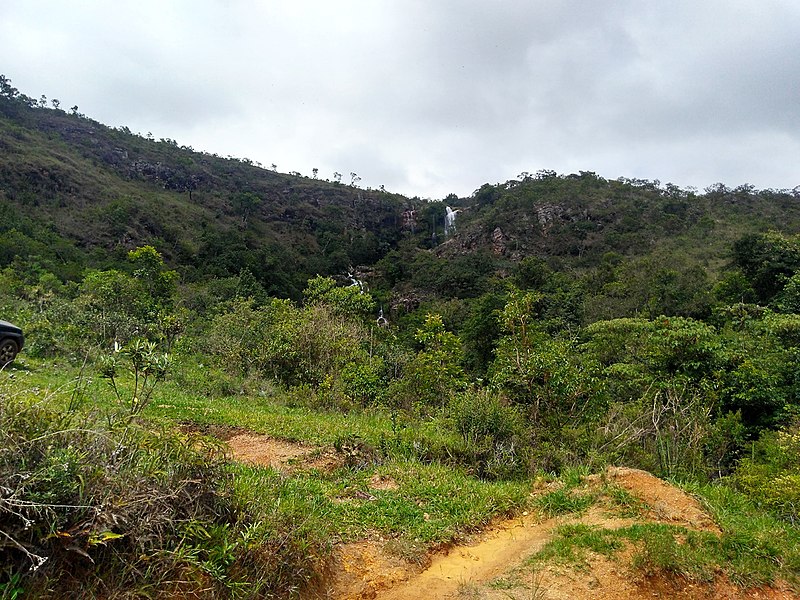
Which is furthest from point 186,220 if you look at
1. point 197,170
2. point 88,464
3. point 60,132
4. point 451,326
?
point 88,464

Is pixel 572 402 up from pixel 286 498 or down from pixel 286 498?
up

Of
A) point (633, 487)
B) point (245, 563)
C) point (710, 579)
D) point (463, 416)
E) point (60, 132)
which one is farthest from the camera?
point (60, 132)

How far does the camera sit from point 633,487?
218 inches

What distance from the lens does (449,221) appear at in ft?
250

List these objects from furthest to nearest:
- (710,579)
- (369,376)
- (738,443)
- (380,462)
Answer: (369,376)
(738,443)
(380,462)
(710,579)

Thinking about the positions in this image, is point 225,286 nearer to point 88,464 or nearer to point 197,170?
point 88,464

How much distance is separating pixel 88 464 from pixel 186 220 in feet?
186

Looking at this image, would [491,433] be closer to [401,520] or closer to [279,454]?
[279,454]

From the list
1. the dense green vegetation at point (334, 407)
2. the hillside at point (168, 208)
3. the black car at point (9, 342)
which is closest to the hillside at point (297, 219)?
the hillside at point (168, 208)

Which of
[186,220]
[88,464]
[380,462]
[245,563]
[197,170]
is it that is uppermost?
[197,170]

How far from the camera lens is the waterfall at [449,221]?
72869mm

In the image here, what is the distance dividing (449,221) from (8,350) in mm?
69763

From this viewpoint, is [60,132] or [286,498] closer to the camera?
[286,498]

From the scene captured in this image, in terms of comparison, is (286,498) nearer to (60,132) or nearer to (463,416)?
(463,416)
